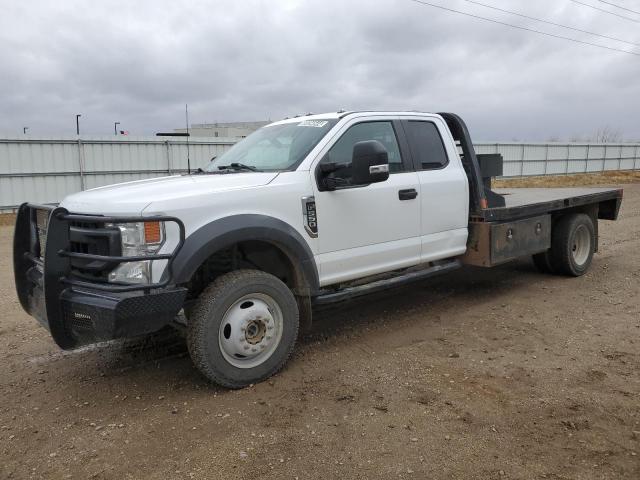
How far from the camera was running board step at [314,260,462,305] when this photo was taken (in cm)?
438

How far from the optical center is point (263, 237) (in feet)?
12.4

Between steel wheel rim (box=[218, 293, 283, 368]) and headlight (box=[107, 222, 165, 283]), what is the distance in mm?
646

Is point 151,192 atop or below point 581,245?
atop

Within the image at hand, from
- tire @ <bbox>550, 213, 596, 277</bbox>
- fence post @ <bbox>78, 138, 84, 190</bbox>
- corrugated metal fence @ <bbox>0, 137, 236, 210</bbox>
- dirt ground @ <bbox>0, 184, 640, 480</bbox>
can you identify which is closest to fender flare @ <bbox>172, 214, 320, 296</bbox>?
dirt ground @ <bbox>0, 184, 640, 480</bbox>

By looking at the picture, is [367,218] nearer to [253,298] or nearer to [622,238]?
[253,298]

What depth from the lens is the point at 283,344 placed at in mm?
4000

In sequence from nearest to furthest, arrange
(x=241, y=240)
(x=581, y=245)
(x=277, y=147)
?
(x=241, y=240), (x=277, y=147), (x=581, y=245)

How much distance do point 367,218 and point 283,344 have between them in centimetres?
128

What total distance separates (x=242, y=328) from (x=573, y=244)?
5113 mm

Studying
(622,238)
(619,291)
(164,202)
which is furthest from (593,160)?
(164,202)

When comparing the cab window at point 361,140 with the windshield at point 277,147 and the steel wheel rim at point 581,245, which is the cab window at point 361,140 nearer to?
the windshield at point 277,147

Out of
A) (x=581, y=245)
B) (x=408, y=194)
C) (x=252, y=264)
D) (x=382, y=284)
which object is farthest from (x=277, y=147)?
(x=581, y=245)

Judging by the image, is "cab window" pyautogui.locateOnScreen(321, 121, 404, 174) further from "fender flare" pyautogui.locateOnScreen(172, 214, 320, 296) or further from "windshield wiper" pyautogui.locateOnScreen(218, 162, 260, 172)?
"fender flare" pyautogui.locateOnScreen(172, 214, 320, 296)

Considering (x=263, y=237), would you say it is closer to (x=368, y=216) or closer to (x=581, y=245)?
(x=368, y=216)
